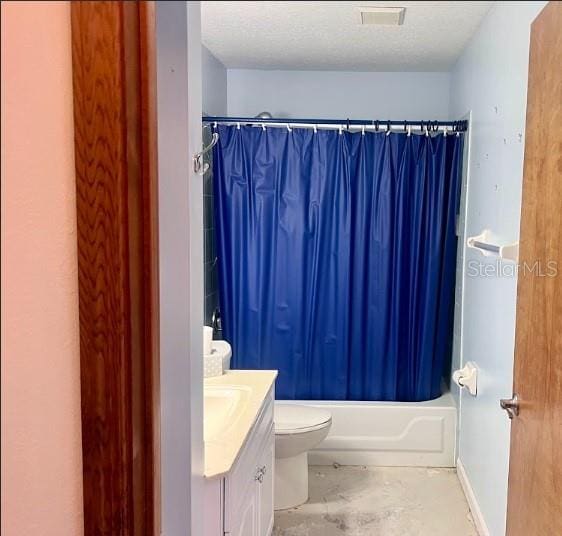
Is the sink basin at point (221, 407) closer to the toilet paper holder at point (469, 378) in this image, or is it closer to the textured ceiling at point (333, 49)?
the toilet paper holder at point (469, 378)

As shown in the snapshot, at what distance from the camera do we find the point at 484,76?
7.95ft

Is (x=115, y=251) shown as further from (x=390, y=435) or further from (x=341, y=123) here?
(x=390, y=435)

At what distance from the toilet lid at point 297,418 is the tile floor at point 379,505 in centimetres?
39

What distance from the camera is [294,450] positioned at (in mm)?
2627

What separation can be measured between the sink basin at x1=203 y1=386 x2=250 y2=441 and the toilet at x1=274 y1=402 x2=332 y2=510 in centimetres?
52

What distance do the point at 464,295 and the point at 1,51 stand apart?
268 centimetres

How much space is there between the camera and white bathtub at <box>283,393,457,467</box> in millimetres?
3164

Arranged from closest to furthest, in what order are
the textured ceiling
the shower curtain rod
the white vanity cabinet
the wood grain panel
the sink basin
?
the wood grain panel → the white vanity cabinet → the sink basin → the textured ceiling → the shower curtain rod

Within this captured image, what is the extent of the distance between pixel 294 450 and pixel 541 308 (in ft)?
5.44

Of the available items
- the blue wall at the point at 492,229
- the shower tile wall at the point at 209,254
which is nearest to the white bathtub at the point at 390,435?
the blue wall at the point at 492,229

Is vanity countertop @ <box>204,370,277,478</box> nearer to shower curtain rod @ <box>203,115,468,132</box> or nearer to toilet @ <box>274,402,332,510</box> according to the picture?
toilet @ <box>274,402,332,510</box>

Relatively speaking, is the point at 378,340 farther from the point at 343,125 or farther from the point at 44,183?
the point at 44,183

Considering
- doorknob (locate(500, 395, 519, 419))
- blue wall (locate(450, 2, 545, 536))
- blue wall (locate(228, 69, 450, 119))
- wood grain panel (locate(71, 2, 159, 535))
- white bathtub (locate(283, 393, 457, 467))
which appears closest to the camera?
wood grain panel (locate(71, 2, 159, 535))

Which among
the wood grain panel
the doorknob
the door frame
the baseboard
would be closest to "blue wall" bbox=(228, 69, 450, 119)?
the baseboard
